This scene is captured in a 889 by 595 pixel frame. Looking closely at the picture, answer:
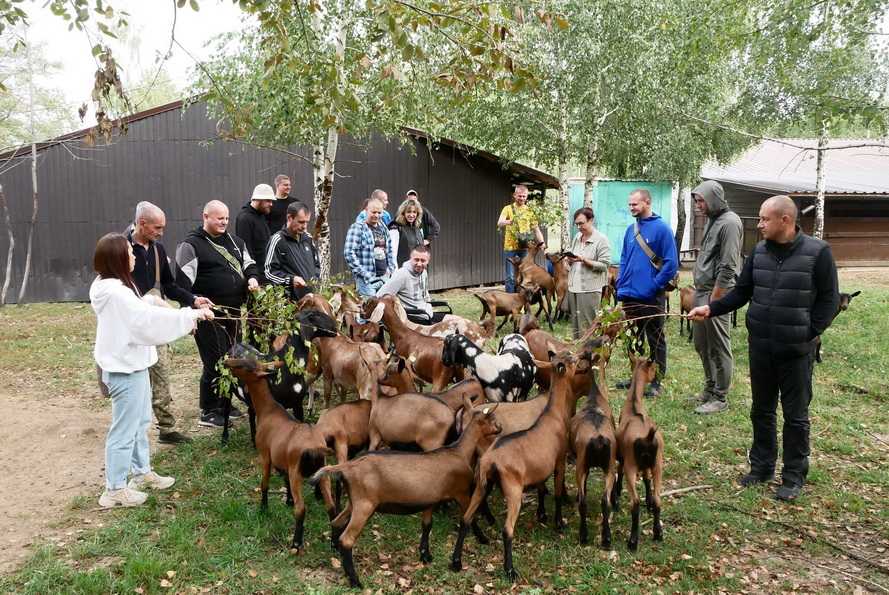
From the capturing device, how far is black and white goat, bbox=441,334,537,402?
581cm

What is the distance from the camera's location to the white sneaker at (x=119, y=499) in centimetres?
508

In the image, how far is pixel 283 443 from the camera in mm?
4719

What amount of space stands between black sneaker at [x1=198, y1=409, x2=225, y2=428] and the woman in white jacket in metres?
1.76

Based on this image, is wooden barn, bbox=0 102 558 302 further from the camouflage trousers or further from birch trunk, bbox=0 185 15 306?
the camouflage trousers

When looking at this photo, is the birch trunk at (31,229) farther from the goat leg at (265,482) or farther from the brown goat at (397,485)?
the brown goat at (397,485)

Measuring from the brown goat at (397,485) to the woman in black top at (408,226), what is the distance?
5.81 meters

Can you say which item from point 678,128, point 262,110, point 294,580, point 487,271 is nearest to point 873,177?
point 678,128

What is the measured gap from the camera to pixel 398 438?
16.2 ft

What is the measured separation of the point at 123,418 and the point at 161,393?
57.4 inches

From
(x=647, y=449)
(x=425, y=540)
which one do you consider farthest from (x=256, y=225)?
(x=647, y=449)

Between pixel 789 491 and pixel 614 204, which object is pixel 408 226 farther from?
pixel 614 204

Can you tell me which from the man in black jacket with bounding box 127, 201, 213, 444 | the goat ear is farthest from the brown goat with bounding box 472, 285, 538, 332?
the man in black jacket with bounding box 127, 201, 213, 444

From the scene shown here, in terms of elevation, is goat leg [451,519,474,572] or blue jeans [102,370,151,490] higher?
blue jeans [102,370,151,490]

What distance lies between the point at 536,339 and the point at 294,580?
11.8 feet
